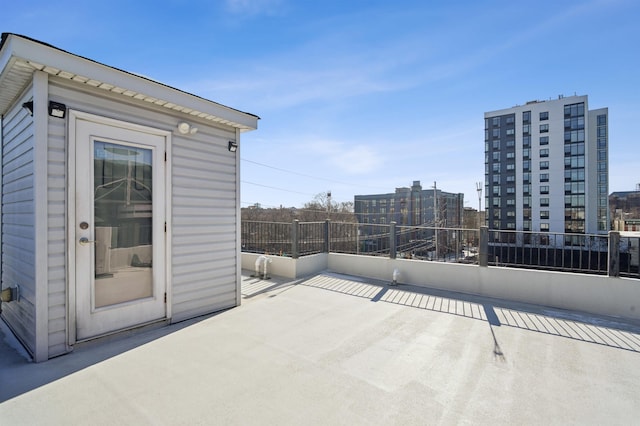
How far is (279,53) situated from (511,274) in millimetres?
6108

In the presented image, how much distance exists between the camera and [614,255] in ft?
12.9

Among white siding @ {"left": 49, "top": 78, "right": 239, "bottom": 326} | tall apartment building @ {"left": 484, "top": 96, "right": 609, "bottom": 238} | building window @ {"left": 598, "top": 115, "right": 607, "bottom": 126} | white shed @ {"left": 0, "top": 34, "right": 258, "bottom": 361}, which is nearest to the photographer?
white shed @ {"left": 0, "top": 34, "right": 258, "bottom": 361}

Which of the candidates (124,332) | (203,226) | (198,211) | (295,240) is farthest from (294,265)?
(124,332)

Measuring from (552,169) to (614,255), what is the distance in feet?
123

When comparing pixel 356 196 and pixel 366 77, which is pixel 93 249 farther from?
pixel 356 196

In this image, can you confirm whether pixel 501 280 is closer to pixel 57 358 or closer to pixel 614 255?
pixel 614 255

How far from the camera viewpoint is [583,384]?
7.08 feet

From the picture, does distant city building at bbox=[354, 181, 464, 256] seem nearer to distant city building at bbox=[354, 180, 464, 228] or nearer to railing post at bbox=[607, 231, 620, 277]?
distant city building at bbox=[354, 180, 464, 228]

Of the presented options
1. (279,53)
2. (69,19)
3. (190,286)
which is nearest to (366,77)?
(279,53)

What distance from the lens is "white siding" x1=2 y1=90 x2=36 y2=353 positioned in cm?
252

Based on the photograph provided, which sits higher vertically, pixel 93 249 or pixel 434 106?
pixel 434 106

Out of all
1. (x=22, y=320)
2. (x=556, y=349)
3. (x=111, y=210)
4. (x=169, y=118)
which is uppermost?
(x=169, y=118)

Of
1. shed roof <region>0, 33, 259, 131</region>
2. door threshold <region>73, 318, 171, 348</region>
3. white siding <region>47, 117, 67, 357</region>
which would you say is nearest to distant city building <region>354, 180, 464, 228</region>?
shed roof <region>0, 33, 259, 131</region>

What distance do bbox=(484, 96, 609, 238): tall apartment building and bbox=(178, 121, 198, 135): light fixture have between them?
40.1 metres
